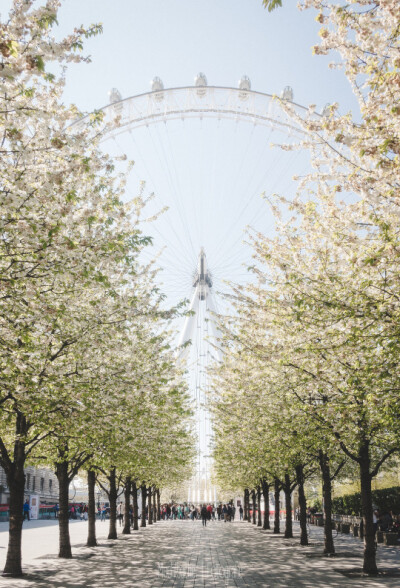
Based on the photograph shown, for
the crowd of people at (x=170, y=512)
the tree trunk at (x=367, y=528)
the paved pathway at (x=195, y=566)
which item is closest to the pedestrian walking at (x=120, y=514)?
the crowd of people at (x=170, y=512)

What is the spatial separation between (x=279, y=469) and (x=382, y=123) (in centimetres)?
2228

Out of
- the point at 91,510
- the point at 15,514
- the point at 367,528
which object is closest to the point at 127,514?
the point at 91,510

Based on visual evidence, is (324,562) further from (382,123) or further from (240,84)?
(240,84)

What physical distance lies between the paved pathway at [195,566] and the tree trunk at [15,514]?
0.63 m

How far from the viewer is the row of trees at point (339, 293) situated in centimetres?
700

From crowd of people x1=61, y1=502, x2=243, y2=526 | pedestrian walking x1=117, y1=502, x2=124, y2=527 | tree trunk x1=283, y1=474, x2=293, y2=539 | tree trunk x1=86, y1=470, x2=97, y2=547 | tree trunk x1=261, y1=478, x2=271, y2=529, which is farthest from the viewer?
crowd of people x1=61, y1=502, x2=243, y2=526

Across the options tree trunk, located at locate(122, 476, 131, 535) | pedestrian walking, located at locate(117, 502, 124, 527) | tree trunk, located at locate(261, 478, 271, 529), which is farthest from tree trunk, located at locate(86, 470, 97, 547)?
pedestrian walking, located at locate(117, 502, 124, 527)

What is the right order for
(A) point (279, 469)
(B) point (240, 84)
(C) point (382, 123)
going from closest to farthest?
(C) point (382, 123) < (A) point (279, 469) < (B) point (240, 84)

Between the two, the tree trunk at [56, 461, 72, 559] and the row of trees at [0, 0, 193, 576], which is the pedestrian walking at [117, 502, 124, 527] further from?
the row of trees at [0, 0, 193, 576]

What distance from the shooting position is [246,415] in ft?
70.7

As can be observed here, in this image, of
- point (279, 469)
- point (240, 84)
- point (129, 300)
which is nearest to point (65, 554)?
point (279, 469)

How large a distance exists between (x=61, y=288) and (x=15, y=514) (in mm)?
8060

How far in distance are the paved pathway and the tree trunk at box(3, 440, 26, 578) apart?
2.05ft

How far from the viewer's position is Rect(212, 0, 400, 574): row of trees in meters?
7.00
